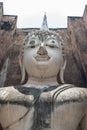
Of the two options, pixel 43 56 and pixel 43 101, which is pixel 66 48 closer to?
pixel 43 56

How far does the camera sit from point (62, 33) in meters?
7.23

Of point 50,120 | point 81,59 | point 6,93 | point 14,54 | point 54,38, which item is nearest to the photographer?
point 50,120

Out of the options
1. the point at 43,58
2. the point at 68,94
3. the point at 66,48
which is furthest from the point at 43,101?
the point at 66,48

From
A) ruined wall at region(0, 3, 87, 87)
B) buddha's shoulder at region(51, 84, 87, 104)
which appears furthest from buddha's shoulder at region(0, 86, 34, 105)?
ruined wall at region(0, 3, 87, 87)

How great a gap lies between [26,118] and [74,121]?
60 centimetres

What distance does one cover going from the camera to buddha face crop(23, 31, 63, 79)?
5.08 metres

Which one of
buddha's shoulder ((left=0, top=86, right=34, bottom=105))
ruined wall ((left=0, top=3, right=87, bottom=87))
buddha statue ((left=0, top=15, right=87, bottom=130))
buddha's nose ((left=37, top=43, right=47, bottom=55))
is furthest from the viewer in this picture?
ruined wall ((left=0, top=3, right=87, bottom=87))

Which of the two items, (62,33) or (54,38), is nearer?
(54,38)

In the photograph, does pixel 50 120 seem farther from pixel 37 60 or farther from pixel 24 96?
pixel 37 60

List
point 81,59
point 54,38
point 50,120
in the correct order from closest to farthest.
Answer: point 50,120 → point 54,38 → point 81,59

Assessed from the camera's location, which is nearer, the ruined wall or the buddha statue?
the buddha statue

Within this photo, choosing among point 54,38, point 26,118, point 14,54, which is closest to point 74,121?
point 26,118

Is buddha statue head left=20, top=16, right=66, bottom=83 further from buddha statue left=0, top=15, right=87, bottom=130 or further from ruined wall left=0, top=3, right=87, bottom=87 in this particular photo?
ruined wall left=0, top=3, right=87, bottom=87

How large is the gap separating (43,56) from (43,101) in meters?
0.71
